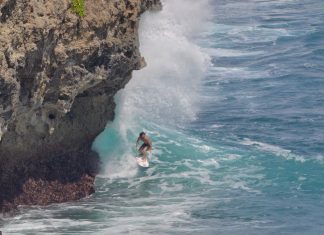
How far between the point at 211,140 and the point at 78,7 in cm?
1106

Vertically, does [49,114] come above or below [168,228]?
above

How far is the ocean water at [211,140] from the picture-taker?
22.9 m

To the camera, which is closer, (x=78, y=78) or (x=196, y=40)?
(x=78, y=78)

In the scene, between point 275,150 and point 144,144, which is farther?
point 275,150

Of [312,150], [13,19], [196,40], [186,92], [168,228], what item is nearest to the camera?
[13,19]

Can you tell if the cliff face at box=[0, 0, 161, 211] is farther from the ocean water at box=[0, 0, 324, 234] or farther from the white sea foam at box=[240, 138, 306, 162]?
the white sea foam at box=[240, 138, 306, 162]

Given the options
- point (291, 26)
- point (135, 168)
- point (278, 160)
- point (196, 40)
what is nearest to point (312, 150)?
point (278, 160)

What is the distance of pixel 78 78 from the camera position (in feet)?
72.6

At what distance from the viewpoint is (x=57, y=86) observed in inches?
854

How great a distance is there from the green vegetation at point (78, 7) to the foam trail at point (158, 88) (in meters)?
6.34

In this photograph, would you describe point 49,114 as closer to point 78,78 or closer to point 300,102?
point 78,78

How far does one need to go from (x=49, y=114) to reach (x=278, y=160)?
9149 mm

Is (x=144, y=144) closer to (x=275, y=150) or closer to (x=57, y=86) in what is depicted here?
(x=275, y=150)

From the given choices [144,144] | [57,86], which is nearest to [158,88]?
[144,144]
